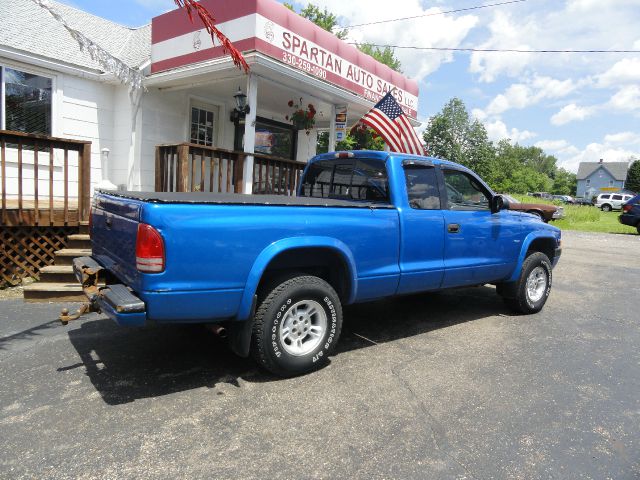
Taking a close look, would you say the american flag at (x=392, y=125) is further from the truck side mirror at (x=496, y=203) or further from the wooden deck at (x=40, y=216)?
the wooden deck at (x=40, y=216)

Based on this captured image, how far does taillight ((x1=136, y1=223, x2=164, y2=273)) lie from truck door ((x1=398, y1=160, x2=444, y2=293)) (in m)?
2.21

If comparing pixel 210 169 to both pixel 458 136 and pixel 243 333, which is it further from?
pixel 458 136

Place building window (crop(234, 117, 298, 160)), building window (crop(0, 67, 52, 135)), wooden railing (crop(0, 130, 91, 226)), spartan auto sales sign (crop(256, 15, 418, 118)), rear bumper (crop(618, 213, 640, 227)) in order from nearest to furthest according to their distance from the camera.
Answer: wooden railing (crop(0, 130, 91, 226)), spartan auto sales sign (crop(256, 15, 418, 118)), building window (crop(0, 67, 52, 135)), building window (crop(234, 117, 298, 160)), rear bumper (crop(618, 213, 640, 227))

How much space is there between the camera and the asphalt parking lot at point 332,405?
8.23 ft

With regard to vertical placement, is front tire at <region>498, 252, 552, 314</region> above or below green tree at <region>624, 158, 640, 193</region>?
below

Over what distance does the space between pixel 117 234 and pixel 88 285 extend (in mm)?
593

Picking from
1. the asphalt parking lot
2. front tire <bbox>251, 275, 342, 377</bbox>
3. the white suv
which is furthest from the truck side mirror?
the white suv

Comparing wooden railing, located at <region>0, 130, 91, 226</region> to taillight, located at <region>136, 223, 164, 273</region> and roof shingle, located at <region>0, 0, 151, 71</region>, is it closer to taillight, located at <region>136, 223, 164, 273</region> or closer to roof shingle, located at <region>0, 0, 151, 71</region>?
roof shingle, located at <region>0, 0, 151, 71</region>

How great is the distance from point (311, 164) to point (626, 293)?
5.82 m

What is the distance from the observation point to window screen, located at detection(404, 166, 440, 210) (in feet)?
14.4

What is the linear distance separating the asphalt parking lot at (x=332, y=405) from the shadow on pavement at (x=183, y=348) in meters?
0.02

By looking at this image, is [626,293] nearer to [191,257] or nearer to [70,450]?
[191,257]

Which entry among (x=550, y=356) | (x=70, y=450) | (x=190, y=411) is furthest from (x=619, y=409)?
(x=70, y=450)

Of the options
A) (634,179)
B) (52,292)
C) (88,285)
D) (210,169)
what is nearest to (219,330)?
(88,285)
